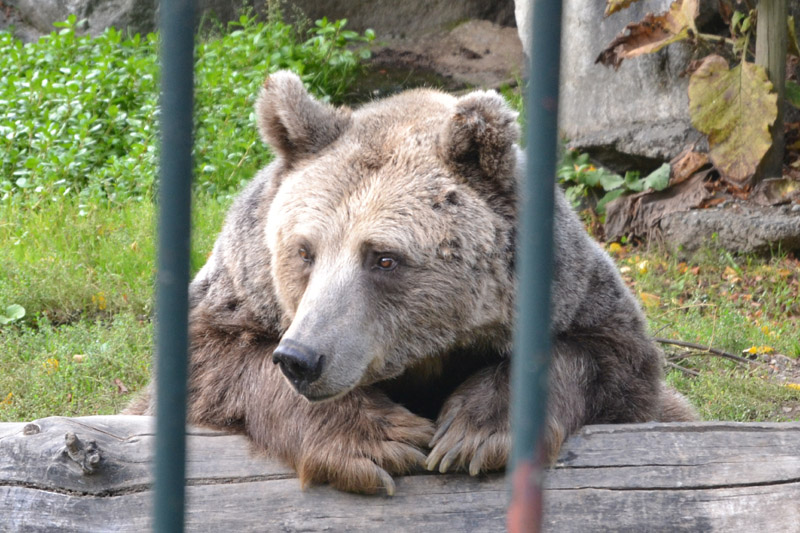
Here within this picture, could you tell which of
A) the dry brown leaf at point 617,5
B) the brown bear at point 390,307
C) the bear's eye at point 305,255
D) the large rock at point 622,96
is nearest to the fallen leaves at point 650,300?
the large rock at point 622,96

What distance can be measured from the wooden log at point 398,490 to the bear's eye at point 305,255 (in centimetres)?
69

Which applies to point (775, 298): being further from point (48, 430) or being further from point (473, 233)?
point (48, 430)

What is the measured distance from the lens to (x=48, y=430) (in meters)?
2.87

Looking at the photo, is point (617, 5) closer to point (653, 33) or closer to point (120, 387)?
point (653, 33)

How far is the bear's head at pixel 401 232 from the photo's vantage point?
3117 millimetres

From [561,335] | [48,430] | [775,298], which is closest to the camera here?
[48,430]

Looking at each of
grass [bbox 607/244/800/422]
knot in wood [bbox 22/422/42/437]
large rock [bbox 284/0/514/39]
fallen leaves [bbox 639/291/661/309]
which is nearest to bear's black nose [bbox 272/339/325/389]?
knot in wood [bbox 22/422/42/437]

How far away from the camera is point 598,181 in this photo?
327 inches

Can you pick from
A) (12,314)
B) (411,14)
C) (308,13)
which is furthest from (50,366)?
(411,14)

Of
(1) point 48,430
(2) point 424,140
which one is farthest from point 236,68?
(1) point 48,430

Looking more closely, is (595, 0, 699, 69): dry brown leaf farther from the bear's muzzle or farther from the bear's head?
the bear's muzzle

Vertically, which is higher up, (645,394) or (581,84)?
(581,84)

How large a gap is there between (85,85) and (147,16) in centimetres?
175

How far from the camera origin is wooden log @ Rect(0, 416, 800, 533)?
2.77 meters
